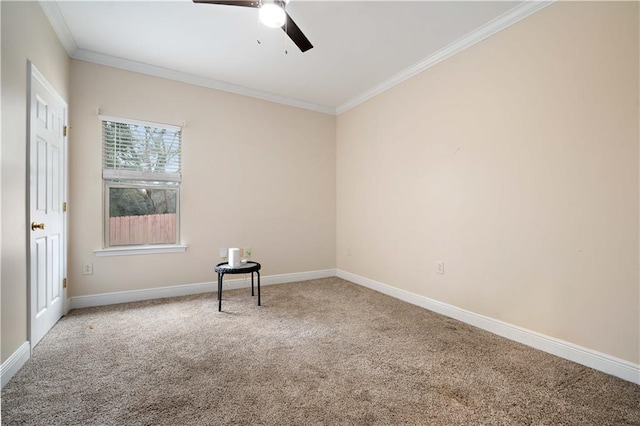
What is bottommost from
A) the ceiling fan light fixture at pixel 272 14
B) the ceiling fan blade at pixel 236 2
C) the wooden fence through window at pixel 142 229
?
the wooden fence through window at pixel 142 229

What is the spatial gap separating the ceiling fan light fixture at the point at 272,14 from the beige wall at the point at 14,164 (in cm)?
151

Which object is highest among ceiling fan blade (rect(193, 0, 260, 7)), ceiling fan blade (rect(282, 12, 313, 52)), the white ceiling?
the white ceiling

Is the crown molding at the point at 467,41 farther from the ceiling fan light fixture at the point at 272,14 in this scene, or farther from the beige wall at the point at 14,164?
the beige wall at the point at 14,164

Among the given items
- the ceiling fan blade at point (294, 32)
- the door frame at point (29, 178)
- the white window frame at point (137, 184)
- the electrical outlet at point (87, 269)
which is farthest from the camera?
the white window frame at point (137, 184)

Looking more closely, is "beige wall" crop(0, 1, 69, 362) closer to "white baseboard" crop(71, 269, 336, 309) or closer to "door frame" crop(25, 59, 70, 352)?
"door frame" crop(25, 59, 70, 352)

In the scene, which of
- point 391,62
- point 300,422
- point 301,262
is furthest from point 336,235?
point 300,422

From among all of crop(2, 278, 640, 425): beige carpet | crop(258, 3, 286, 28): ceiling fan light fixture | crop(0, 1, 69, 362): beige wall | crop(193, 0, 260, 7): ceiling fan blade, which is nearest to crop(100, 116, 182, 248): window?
crop(2, 278, 640, 425): beige carpet

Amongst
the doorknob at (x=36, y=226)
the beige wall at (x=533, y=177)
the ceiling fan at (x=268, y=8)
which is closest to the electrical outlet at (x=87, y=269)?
the doorknob at (x=36, y=226)

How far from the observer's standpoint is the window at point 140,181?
332 cm

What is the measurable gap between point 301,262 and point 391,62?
285 cm

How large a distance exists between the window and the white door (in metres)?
0.45

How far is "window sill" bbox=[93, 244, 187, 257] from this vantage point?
325cm

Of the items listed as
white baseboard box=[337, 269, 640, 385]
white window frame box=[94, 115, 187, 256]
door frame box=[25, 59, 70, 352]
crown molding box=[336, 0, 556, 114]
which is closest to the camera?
white baseboard box=[337, 269, 640, 385]

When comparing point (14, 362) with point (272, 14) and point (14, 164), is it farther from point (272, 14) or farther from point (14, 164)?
point (272, 14)
